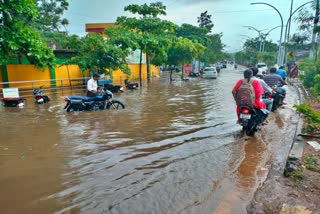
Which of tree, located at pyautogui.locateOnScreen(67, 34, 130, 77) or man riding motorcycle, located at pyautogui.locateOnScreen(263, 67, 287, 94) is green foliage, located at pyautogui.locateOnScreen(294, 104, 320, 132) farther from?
tree, located at pyautogui.locateOnScreen(67, 34, 130, 77)

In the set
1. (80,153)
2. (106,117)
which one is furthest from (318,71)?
(80,153)

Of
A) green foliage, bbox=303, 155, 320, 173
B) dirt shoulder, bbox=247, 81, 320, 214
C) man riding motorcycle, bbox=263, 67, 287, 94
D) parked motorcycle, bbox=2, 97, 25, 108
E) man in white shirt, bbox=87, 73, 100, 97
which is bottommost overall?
parked motorcycle, bbox=2, 97, 25, 108

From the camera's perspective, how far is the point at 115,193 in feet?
12.8

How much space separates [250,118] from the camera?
267 inches

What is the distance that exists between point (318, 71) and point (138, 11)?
1316 centimetres

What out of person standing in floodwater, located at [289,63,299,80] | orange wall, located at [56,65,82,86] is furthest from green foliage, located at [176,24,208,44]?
orange wall, located at [56,65,82,86]

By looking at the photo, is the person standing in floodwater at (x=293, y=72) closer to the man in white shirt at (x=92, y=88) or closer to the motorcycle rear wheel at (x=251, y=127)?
the man in white shirt at (x=92, y=88)

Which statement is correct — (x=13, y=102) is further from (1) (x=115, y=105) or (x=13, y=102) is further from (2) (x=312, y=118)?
(2) (x=312, y=118)

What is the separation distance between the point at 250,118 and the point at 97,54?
12807mm

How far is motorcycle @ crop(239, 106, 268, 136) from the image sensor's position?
6.65 metres

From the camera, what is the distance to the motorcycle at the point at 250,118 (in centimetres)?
665

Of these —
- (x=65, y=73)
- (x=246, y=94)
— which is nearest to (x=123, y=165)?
(x=246, y=94)

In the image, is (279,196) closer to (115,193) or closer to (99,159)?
(115,193)

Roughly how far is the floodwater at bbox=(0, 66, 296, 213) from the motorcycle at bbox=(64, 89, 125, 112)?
164cm
